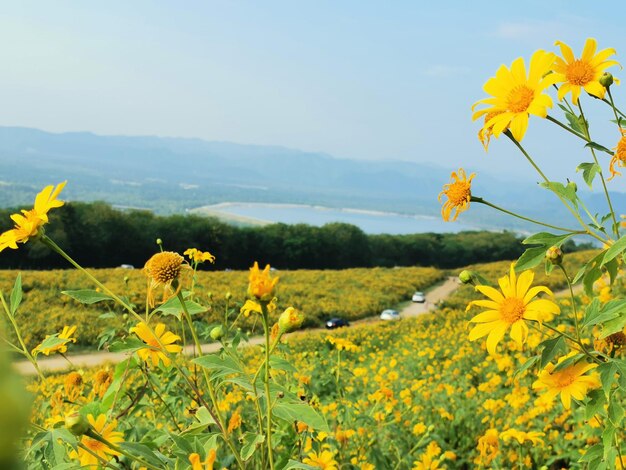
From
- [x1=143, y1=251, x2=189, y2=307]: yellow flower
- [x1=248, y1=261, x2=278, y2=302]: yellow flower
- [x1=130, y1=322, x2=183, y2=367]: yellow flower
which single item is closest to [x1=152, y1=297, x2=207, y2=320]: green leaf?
[x1=143, y1=251, x2=189, y2=307]: yellow flower

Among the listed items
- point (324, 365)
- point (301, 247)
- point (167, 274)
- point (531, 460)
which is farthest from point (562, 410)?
point (301, 247)

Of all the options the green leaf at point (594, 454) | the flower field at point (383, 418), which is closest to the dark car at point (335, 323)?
the flower field at point (383, 418)

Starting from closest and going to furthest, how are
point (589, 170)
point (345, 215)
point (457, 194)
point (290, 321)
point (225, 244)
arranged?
point (290, 321)
point (589, 170)
point (457, 194)
point (225, 244)
point (345, 215)

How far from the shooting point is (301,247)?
35.2 metres

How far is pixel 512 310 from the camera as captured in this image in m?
1.18

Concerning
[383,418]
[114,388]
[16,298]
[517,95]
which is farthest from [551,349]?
[383,418]

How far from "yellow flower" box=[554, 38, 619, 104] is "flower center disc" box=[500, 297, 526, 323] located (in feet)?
1.57

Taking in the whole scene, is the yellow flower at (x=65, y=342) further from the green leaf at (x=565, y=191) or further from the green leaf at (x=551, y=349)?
the green leaf at (x=565, y=191)

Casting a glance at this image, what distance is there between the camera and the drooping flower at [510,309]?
1146mm

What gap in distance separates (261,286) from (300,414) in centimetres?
23

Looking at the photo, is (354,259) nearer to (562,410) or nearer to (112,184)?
(562,410)

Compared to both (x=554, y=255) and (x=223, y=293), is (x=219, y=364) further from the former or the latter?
(x=223, y=293)

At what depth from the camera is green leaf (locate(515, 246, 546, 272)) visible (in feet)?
3.71

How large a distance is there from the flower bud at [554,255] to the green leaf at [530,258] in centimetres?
3
